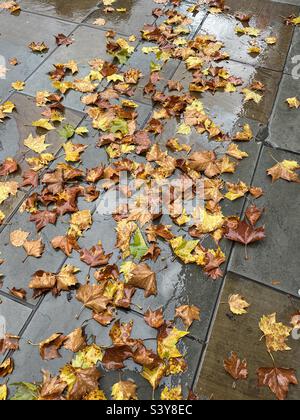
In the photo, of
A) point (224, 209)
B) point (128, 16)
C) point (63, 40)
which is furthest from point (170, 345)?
point (128, 16)

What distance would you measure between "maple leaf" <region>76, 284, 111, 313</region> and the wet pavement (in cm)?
8

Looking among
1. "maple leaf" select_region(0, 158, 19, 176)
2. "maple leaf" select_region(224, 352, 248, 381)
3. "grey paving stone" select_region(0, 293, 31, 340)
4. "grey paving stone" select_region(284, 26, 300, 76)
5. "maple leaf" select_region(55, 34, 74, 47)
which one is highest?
"grey paving stone" select_region(284, 26, 300, 76)

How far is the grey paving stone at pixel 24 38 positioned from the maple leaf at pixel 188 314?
9.64 ft

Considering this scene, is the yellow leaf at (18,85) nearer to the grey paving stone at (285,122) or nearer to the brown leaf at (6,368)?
the grey paving stone at (285,122)

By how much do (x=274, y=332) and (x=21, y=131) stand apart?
287 centimetres

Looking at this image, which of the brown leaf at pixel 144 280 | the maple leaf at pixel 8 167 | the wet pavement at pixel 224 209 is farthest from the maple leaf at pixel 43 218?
the brown leaf at pixel 144 280

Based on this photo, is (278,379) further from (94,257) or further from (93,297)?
(94,257)

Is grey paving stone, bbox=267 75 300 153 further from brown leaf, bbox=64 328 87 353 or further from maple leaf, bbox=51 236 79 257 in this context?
brown leaf, bbox=64 328 87 353

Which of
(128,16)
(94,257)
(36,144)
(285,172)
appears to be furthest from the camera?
(128,16)

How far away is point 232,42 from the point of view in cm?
443

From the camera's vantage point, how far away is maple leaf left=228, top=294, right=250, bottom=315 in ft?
8.34

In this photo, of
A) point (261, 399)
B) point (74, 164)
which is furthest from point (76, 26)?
point (261, 399)

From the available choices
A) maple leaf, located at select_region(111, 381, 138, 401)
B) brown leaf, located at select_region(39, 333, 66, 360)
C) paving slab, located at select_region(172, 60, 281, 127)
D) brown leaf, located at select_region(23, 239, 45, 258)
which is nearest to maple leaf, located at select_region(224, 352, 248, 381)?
maple leaf, located at select_region(111, 381, 138, 401)

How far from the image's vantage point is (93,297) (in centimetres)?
257
